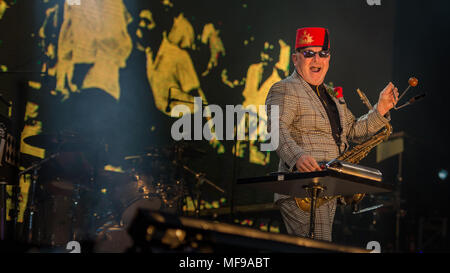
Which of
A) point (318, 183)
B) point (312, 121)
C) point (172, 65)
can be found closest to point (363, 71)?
point (172, 65)

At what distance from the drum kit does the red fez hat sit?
104 inches

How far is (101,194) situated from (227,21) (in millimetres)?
2972

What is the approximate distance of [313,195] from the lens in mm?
2611

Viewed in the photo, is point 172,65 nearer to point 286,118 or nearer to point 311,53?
point 311,53

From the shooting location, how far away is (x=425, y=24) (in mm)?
6973

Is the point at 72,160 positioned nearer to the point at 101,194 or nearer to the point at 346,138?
the point at 101,194

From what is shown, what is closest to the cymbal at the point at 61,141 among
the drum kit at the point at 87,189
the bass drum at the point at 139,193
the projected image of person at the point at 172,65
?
the drum kit at the point at 87,189

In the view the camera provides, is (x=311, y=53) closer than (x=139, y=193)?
Yes

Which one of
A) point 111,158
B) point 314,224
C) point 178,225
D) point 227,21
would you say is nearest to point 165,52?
point 227,21

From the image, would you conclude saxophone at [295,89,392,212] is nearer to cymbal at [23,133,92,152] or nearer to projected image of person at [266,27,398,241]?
projected image of person at [266,27,398,241]

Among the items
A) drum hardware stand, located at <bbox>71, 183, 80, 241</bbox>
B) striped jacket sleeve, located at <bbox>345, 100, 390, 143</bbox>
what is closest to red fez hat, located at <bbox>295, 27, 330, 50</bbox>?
striped jacket sleeve, located at <bbox>345, 100, 390, 143</bbox>

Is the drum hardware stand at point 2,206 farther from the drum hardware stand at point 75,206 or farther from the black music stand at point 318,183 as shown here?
the black music stand at point 318,183

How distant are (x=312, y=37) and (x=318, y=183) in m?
1.10
